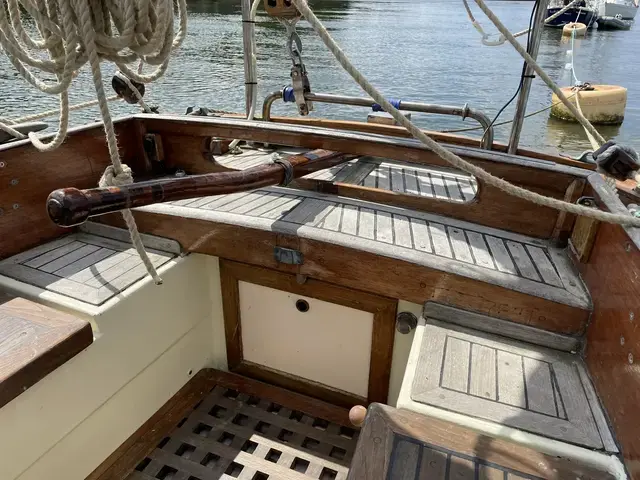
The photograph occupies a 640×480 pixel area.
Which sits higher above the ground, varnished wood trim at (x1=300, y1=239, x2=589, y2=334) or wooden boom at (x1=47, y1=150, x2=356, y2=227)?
wooden boom at (x1=47, y1=150, x2=356, y2=227)

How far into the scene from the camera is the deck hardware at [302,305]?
2273 millimetres

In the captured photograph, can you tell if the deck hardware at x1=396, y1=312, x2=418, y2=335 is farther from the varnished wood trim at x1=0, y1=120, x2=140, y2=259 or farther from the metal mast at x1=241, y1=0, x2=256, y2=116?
the metal mast at x1=241, y1=0, x2=256, y2=116

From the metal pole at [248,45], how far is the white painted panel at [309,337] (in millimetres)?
1521

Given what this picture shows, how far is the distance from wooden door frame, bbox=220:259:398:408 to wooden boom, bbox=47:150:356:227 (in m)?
0.50

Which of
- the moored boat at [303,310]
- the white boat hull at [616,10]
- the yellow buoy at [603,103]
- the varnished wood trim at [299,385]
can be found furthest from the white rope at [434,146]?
the white boat hull at [616,10]

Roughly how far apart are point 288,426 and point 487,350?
3.63ft

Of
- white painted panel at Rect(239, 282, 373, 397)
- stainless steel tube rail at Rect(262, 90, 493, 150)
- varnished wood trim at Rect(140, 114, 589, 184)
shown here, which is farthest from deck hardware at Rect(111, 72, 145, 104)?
white painted panel at Rect(239, 282, 373, 397)

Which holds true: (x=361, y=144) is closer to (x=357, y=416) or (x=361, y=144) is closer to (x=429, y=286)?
(x=429, y=286)

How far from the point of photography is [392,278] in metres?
1.91

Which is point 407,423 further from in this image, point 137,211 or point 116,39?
point 137,211

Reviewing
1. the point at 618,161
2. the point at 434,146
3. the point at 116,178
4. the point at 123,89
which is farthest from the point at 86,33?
the point at 123,89

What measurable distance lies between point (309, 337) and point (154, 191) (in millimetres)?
1157

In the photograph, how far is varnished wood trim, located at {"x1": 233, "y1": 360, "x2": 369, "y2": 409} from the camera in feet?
7.82

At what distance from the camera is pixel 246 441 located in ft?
7.33
